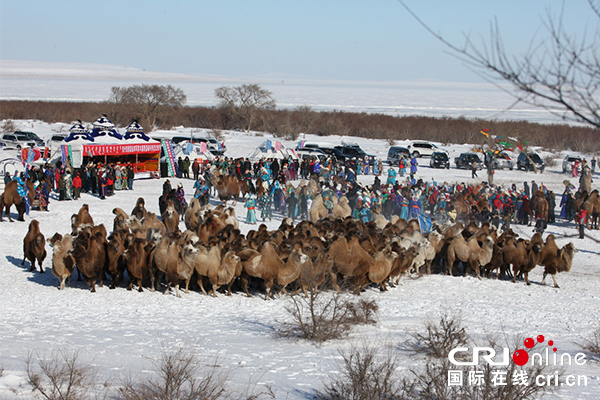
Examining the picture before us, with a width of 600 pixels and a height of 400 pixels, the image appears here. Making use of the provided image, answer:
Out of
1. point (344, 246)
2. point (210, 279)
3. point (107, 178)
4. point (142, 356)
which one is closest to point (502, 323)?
point (344, 246)

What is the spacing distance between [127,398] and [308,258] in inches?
232

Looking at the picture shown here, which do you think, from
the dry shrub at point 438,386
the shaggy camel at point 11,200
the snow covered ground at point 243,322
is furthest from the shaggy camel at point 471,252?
the shaggy camel at point 11,200

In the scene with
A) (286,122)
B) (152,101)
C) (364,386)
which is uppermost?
(152,101)

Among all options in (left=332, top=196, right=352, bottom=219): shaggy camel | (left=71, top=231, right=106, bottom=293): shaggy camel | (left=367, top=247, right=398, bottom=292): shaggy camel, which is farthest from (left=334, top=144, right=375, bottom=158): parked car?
(left=71, top=231, right=106, bottom=293): shaggy camel

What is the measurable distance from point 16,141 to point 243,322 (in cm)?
3270

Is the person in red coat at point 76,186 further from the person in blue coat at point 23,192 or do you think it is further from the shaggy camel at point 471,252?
the shaggy camel at point 471,252

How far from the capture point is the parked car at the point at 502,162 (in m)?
35.4

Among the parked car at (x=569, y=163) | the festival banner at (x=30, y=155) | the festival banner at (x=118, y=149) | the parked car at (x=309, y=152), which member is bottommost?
the festival banner at (x=30, y=155)

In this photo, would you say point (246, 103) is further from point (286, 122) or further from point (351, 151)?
point (351, 151)

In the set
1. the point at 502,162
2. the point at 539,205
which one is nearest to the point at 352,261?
the point at 539,205

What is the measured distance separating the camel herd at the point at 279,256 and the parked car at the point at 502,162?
70.6 ft

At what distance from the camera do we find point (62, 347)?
28.1 ft

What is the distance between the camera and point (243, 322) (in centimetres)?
1048

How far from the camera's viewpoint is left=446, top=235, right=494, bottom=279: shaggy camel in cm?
1441
